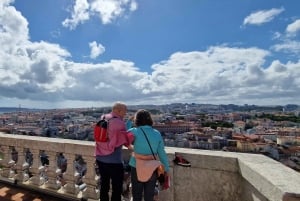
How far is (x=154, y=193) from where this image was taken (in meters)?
3.27

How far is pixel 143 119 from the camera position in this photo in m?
3.10

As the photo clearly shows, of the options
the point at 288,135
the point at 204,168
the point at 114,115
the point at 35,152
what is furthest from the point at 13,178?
the point at 288,135

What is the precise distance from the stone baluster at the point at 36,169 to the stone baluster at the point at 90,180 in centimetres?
108

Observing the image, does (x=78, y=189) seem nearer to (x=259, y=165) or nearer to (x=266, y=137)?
(x=259, y=165)

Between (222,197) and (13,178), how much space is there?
381 centimetres

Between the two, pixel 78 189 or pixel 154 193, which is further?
pixel 78 189

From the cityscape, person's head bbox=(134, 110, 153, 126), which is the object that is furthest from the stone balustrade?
the cityscape

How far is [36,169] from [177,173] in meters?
2.62

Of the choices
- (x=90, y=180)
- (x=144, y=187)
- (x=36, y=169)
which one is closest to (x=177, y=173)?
(x=144, y=187)

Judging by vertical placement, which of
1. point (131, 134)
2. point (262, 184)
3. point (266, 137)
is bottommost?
point (266, 137)

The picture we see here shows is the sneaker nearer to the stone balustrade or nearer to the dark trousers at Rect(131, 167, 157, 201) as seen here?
A: the stone balustrade

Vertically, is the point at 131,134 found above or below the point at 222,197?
above

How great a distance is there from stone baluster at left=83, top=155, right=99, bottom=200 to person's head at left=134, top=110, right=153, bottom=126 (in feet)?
4.19

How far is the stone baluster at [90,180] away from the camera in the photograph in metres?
4.02
